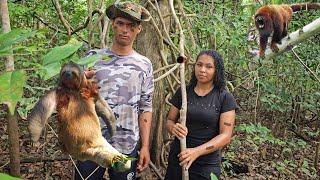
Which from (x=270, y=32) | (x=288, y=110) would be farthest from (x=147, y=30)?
(x=288, y=110)

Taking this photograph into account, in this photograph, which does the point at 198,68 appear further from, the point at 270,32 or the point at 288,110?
the point at 288,110

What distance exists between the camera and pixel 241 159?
5.93 m

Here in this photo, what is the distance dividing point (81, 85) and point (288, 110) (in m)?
6.17

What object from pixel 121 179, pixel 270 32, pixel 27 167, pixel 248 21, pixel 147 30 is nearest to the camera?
pixel 121 179

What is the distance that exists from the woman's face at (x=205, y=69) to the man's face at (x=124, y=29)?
63 cm

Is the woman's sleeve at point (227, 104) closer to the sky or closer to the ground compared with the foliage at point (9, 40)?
closer to the ground

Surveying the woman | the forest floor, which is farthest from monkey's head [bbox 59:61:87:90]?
the forest floor

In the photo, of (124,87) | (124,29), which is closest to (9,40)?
(124,29)

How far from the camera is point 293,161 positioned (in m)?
6.07

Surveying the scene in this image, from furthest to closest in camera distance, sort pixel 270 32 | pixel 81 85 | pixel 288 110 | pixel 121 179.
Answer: pixel 288 110 → pixel 270 32 → pixel 121 179 → pixel 81 85

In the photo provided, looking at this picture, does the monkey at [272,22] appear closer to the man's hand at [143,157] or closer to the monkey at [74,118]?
the man's hand at [143,157]

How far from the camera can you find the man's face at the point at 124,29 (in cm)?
258

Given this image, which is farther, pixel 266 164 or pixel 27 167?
pixel 266 164

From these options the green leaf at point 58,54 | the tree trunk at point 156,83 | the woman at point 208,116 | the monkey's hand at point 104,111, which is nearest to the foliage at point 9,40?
the green leaf at point 58,54
